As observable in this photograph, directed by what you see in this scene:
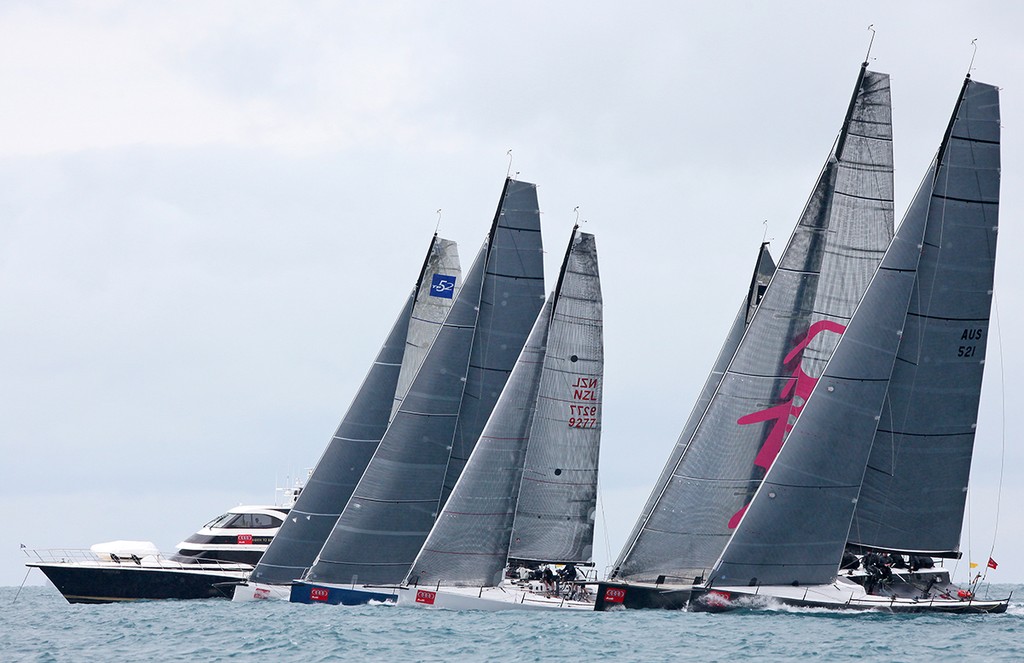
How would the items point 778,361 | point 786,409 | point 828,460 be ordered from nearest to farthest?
point 828,460 < point 786,409 < point 778,361

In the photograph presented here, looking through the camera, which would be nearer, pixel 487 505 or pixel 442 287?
pixel 487 505

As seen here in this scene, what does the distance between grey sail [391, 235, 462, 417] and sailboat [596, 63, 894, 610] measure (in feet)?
35.2

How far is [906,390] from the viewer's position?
113ft

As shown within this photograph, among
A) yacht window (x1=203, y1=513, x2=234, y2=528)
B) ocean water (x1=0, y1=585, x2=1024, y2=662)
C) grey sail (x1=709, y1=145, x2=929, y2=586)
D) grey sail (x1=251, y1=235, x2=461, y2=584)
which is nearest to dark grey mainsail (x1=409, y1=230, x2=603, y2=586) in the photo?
ocean water (x1=0, y1=585, x2=1024, y2=662)

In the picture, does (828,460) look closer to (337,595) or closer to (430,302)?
(337,595)

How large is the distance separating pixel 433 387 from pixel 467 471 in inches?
164

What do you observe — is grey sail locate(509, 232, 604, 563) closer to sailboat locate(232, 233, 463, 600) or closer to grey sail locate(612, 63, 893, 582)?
grey sail locate(612, 63, 893, 582)

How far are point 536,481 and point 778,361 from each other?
6.58m

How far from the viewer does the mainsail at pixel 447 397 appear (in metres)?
40.5

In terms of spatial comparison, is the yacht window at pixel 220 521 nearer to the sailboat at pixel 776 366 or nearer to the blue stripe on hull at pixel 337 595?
the blue stripe on hull at pixel 337 595

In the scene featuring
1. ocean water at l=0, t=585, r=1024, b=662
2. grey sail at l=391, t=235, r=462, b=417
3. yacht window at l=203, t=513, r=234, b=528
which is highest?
grey sail at l=391, t=235, r=462, b=417

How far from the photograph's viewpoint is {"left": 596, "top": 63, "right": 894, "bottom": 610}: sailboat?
1432 inches

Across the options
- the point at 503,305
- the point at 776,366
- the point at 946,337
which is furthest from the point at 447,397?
the point at 946,337

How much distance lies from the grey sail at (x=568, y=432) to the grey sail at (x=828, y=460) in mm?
5616
